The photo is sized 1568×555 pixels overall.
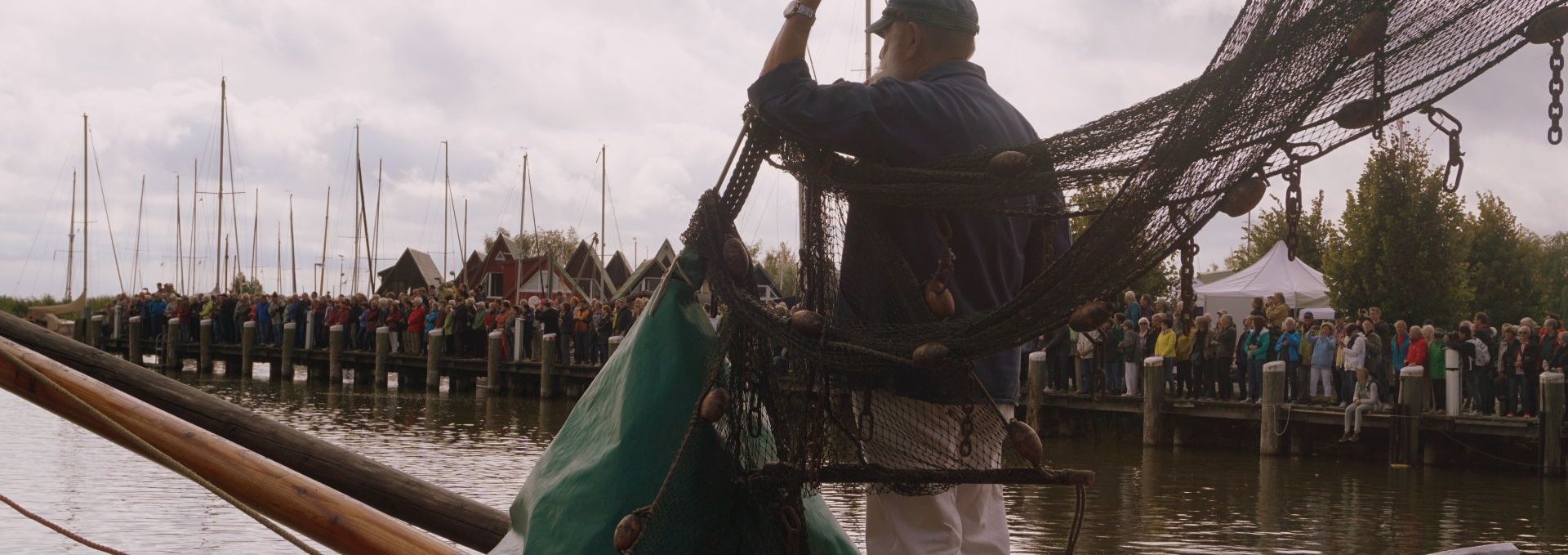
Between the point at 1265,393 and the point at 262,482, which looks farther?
the point at 1265,393

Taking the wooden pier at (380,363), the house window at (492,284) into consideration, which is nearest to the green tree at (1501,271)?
the wooden pier at (380,363)

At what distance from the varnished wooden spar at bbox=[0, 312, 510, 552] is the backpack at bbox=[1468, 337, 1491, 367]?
17.5 meters

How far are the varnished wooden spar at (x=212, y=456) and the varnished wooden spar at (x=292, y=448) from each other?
0.69 feet

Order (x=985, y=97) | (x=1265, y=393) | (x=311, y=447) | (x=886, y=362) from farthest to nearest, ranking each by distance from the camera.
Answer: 1. (x=1265, y=393)
2. (x=311, y=447)
3. (x=985, y=97)
4. (x=886, y=362)

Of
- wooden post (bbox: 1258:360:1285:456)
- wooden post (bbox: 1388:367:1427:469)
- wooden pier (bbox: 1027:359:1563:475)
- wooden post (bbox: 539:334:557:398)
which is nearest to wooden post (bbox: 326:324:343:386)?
wooden post (bbox: 539:334:557:398)

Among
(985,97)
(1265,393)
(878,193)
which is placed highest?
(985,97)

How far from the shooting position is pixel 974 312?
3041 mm

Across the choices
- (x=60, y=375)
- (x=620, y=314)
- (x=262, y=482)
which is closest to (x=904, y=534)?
(x=262, y=482)

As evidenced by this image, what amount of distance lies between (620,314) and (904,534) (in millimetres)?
25355

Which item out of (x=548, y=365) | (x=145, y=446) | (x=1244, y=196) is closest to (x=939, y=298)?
(x=1244, y=196)

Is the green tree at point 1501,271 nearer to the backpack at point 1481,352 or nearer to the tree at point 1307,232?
the tree at point 1307,232

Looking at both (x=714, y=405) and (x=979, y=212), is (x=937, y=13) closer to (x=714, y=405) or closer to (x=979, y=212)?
(x=979, y=212)

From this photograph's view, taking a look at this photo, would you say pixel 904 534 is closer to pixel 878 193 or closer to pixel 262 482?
pixel 878 193

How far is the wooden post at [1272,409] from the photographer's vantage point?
767 inches
